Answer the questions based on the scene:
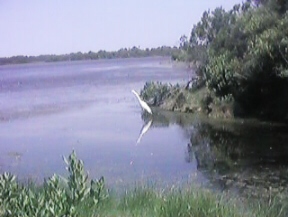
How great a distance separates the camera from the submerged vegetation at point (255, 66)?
2253 centimetres

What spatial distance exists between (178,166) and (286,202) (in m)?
5.84

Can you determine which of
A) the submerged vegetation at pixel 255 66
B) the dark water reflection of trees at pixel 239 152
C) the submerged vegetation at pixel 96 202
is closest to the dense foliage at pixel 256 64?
the submerged vegetation at pixel 255 66

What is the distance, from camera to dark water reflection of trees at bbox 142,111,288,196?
1377 cm

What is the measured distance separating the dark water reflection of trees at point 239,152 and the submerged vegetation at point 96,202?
14.3ft

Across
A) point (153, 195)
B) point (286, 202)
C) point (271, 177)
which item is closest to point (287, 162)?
point (271, 177)

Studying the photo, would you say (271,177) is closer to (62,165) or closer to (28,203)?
(62,165)

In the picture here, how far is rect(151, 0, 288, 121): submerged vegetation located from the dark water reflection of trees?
1393mm

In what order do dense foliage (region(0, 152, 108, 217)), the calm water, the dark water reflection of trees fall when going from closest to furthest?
dense foliage (region(0, 152, 108, 217)), the dark water reflection of trees, the calm water

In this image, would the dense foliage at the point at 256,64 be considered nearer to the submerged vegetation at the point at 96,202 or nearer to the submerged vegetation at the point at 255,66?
the submerged vegetation at the point at 255,66

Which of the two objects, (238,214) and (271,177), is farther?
(271,177)

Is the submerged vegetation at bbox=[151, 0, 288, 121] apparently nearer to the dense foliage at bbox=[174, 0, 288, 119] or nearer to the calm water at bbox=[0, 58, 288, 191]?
the dense foliage at bbox=[174, 0, 288, 119]

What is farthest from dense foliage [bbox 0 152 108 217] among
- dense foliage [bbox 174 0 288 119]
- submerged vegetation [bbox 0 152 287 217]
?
dense foliage [bbox 174 0 288 119]

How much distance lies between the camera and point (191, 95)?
106 ft

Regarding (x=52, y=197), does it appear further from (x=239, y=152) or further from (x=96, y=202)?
(x=239, y=152)
